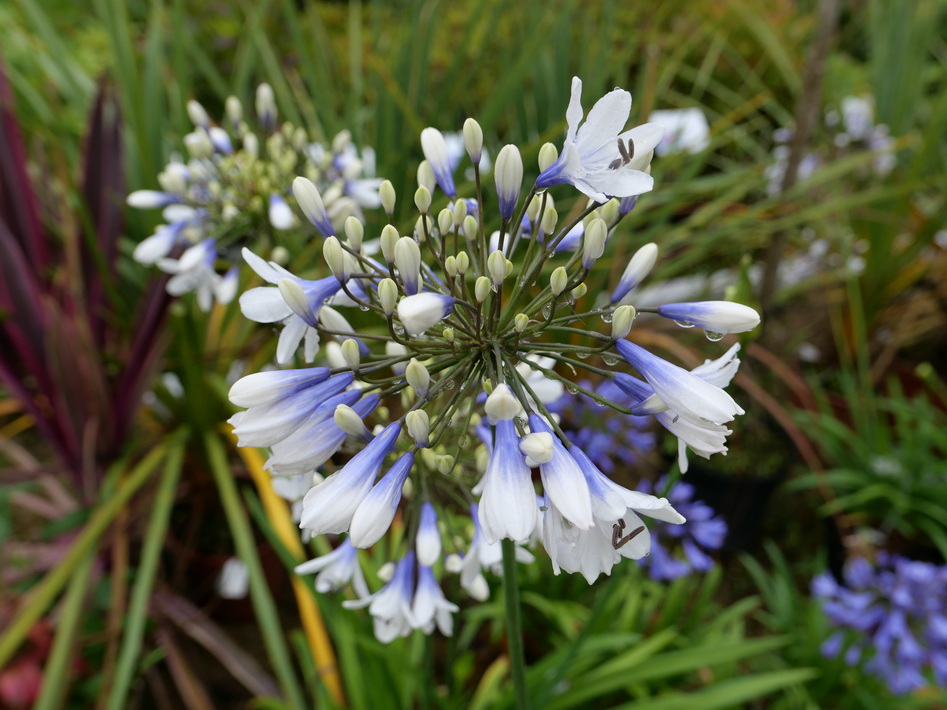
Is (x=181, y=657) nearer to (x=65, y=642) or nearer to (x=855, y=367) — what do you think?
(x=65, y=642)

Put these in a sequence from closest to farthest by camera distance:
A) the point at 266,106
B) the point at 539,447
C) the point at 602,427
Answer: the point at 539,447 → the point at 266,106 → the point at 602,427

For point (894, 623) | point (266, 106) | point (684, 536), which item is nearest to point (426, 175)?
point (266, 106)

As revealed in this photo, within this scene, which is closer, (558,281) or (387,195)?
(558,281)

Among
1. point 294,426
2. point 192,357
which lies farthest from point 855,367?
point 294,426

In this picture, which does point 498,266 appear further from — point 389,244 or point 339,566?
point 339,566

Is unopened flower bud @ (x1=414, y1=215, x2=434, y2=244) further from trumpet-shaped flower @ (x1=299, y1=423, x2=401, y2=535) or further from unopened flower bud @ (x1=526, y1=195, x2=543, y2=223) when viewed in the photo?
trumpet-shaped flower @ (x1=299, y1=423, x2=401, y2=535)

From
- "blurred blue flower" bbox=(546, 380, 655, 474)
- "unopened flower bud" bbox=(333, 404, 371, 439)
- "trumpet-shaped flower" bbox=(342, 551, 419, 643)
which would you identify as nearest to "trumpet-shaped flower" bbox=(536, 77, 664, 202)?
"unopened flower bud" bbox=(333, 404, 371, 439)
